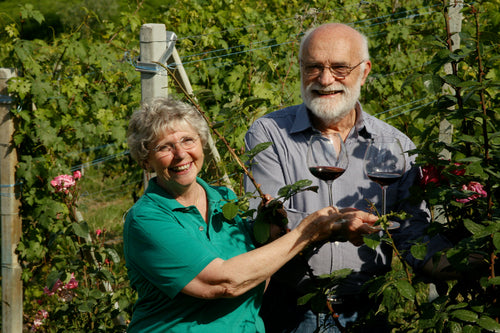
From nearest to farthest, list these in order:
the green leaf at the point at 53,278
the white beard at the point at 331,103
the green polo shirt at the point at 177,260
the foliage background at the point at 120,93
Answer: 1. the green polo shirt at the point at 177,260
2. the white beard at the point at 331,103
3. the green leaf at the point at 53,278
4. the foliage background at the point at 120,93

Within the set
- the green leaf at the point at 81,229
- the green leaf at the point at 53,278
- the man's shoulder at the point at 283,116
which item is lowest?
the green leaf at the point at 53,278

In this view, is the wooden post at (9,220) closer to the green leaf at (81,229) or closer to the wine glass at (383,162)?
the green leaf at (81,229)

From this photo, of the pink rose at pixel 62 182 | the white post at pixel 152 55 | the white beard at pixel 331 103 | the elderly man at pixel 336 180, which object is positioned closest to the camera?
the elderly man at pixel 336 180

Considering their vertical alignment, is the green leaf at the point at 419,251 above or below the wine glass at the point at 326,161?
below

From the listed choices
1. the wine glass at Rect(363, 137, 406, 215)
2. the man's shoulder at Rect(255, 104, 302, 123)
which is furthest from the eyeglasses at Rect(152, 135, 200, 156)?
the wine glass at Rect(363, 137, 406, 215)

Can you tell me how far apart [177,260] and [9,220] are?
6.54 feet

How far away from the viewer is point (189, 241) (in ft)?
6.66

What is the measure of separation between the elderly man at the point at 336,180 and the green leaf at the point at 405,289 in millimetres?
475

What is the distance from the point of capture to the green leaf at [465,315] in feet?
5.57

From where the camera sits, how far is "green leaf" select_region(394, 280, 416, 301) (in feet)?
5.69

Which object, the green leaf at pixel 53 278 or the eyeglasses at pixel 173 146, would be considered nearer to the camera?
the eyeglasses at pixel 173 146

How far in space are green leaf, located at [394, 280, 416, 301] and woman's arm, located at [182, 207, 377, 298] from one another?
25 cm

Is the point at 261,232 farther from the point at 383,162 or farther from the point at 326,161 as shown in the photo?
the point at 383,162

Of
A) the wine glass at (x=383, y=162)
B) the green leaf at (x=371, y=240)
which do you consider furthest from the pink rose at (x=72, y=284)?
the green leaf at (x=371, y=240)
